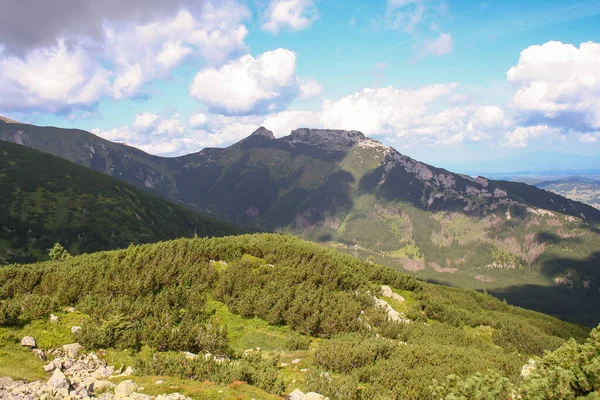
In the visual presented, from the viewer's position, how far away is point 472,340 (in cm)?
3250

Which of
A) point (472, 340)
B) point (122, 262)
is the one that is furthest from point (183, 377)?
point (472, 340)

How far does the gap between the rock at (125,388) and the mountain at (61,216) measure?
140 m

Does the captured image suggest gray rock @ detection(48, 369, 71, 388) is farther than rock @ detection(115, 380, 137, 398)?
Yes

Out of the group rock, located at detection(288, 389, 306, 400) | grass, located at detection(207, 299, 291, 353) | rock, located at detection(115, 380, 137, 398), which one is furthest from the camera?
grass, located at detection(207, 299, 291, 353)

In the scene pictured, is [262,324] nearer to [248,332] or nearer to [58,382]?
[248,332]

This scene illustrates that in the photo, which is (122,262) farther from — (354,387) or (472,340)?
(472,340)

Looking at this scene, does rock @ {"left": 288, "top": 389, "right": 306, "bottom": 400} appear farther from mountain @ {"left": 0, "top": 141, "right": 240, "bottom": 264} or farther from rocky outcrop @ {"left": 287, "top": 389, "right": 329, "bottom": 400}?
mountain @ {"left": 0, "top": 141, "right": 240, "bottom": 264}

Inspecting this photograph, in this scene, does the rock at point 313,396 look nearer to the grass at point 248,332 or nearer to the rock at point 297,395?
the rock at point 297,395

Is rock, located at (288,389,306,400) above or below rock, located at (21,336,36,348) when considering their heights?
below

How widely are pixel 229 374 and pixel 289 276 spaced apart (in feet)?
61.2

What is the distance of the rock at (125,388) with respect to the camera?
13898 mm

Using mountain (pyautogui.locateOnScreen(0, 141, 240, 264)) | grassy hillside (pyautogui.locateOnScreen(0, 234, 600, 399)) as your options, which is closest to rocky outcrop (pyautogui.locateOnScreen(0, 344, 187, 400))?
grassy hillside (pyautogui.locateOnScreen(0, 234, 600, 399))

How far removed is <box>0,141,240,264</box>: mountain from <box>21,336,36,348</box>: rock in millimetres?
131935

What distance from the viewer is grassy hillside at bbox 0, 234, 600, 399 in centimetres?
1706
